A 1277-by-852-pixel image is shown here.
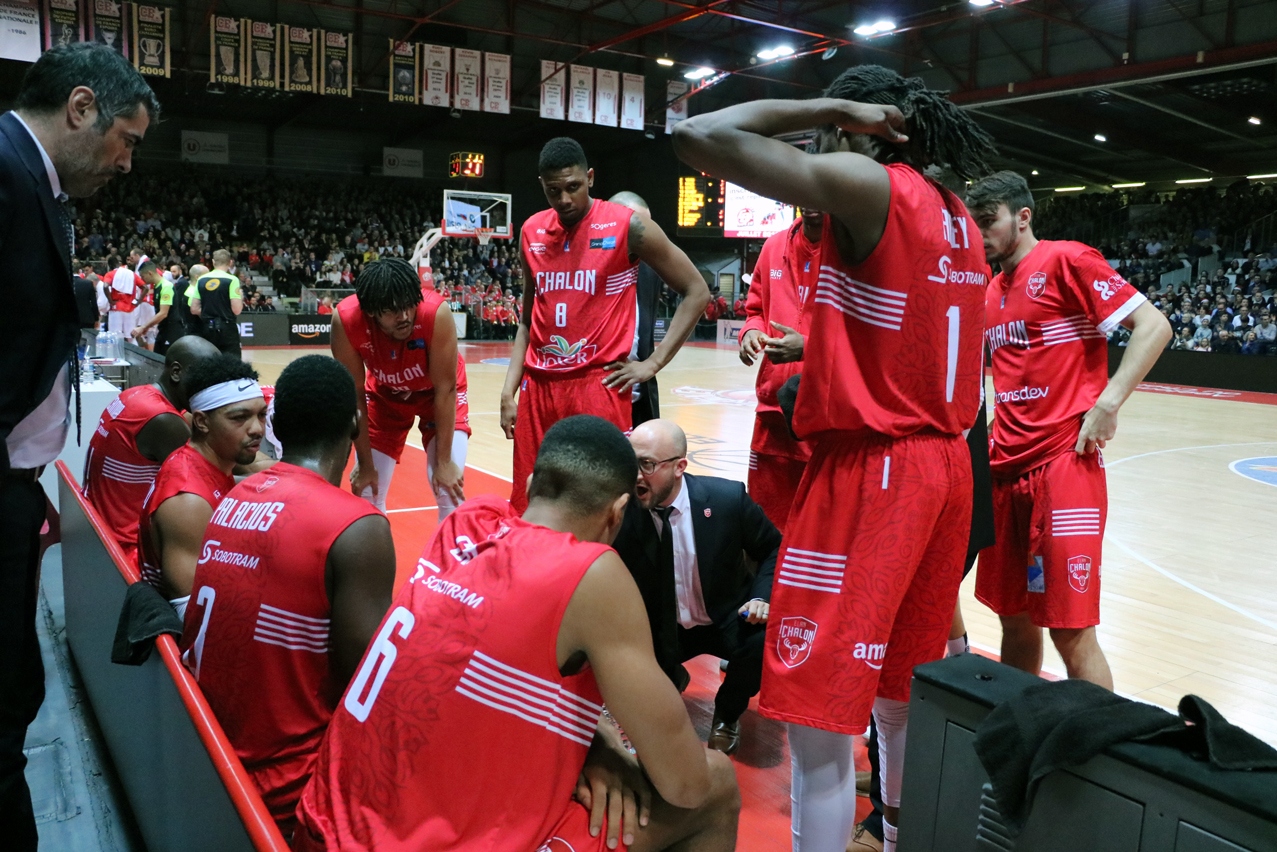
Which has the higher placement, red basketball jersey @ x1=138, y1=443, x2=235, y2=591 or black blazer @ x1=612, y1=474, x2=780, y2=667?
red basketball jersey @ x1=138, y1=443, x2=235, y2=591

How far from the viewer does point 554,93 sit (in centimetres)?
1809

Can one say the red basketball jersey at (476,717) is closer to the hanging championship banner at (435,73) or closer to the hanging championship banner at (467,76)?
the hanging championship banner at (435,73)

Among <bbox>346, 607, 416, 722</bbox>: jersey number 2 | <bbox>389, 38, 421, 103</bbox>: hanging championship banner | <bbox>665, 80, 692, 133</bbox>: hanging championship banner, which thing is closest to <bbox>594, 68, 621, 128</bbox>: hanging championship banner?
<bbox>665, 80, 692, 133</bbox>: hanging championship banner

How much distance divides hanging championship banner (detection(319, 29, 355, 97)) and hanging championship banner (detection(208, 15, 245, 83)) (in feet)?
4.39

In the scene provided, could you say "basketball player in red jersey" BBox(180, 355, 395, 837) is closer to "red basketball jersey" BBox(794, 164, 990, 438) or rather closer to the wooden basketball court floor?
"red basketball jersey" BBox(794, 164, 990, 438)

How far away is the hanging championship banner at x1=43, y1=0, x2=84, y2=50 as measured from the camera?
13.9m

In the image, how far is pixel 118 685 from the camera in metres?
2.72

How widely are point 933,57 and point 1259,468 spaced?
493 inches

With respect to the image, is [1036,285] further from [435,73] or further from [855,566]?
[435,73]

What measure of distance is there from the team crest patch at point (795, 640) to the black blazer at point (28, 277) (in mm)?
1626

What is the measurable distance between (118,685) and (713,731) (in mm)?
1872

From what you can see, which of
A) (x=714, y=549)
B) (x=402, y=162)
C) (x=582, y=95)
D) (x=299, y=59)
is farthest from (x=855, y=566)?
(x=402, y=162)

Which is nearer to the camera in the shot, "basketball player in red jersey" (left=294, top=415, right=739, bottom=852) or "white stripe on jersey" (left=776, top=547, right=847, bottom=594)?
"basketball player in red jersey" (left=294, top=415, right=739, bottom=852)

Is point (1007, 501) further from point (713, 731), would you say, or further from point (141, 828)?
point (141, 828)
